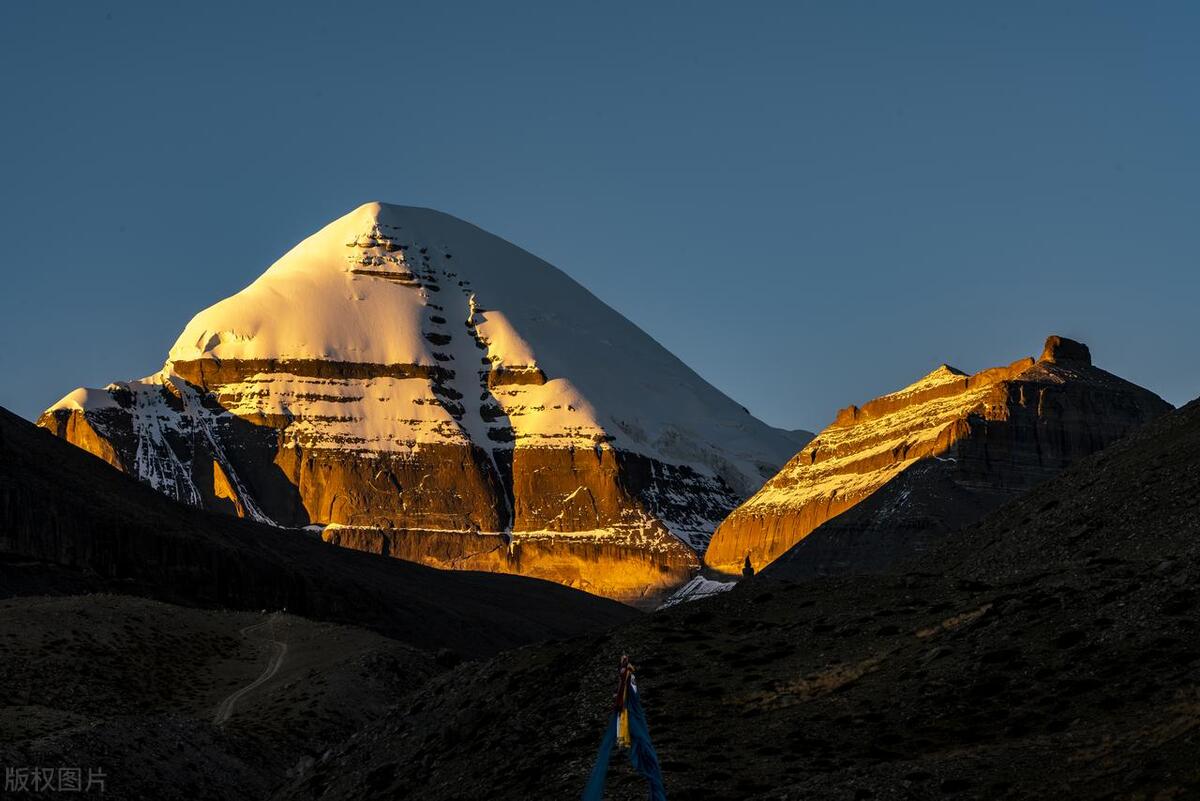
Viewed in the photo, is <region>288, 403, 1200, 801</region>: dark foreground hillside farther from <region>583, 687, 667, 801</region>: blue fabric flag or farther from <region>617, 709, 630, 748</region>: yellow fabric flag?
<region>583, 687, 667, 801</region>: blue fabric flag

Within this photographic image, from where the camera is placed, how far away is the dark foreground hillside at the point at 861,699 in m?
48.1

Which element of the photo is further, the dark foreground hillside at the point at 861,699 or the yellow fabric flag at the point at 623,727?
the dark foreground hillside at the point at 861,699

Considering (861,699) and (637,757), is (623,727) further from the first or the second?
(861,699)

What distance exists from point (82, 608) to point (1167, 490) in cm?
6779

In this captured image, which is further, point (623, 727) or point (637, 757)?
point (623, 727)

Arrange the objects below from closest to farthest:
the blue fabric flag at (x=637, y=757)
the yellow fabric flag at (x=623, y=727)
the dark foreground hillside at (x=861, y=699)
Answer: the blue fabric flag at (x=637, y=757) → the yellow fabric flag at (x=623, y=727) → the dark foreground hillside at (x=861, y=699)

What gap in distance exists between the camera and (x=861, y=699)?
58469 millimetres

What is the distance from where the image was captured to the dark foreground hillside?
48.1 metres

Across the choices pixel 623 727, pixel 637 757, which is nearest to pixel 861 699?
pixel 623 727

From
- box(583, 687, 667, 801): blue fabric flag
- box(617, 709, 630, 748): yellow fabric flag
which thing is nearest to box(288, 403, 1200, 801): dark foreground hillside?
box(617, 709, 630, 748): yellow fabric flag

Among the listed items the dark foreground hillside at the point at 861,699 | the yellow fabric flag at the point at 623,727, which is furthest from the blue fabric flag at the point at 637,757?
the dark foreground hillside at the point at 861,699

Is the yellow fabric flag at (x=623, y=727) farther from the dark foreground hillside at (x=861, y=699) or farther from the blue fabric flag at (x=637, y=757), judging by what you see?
the dark foreground hillside at (x=861, y=699)

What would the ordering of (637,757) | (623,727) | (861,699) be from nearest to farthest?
(637,757), (623,727), (861,699)

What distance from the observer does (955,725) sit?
54.0 m
